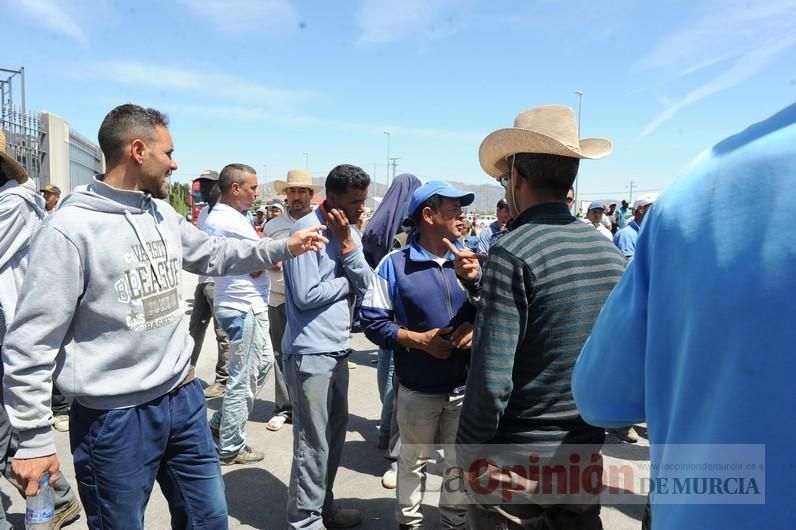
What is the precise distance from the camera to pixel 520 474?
1943mm

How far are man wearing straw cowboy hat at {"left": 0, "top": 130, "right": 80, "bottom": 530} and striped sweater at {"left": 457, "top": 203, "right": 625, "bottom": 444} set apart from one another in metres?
2.45

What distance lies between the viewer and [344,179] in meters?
3.16

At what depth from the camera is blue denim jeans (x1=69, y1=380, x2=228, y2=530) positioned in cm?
220

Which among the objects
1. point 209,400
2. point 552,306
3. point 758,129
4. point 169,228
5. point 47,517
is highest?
point 758,129

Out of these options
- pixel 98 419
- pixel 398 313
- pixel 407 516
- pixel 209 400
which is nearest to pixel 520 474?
pixel 398 313

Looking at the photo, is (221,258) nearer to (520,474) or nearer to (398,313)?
(398,313)

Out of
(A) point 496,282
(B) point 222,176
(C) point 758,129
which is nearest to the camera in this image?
(C) point 758,129

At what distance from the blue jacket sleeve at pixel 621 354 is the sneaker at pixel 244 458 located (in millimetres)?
3763

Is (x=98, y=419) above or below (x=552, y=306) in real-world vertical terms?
below

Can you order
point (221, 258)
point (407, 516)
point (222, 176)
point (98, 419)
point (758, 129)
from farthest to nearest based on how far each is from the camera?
point (222, 176) < point (407, 516) < point (221, 258) < point (98, 419) < point (758, 129)

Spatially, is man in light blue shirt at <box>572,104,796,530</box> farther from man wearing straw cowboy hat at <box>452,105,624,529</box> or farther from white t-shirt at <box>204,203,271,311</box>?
white t-shirt at <box>204,203,271,311</box>

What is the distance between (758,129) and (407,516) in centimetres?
285

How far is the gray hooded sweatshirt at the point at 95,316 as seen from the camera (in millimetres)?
2031

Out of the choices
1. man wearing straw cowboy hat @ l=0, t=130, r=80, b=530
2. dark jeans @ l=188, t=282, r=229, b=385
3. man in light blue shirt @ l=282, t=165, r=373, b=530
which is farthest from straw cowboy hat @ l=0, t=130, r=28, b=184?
dark jeans @ l=188, t=282, r=229, b=385
